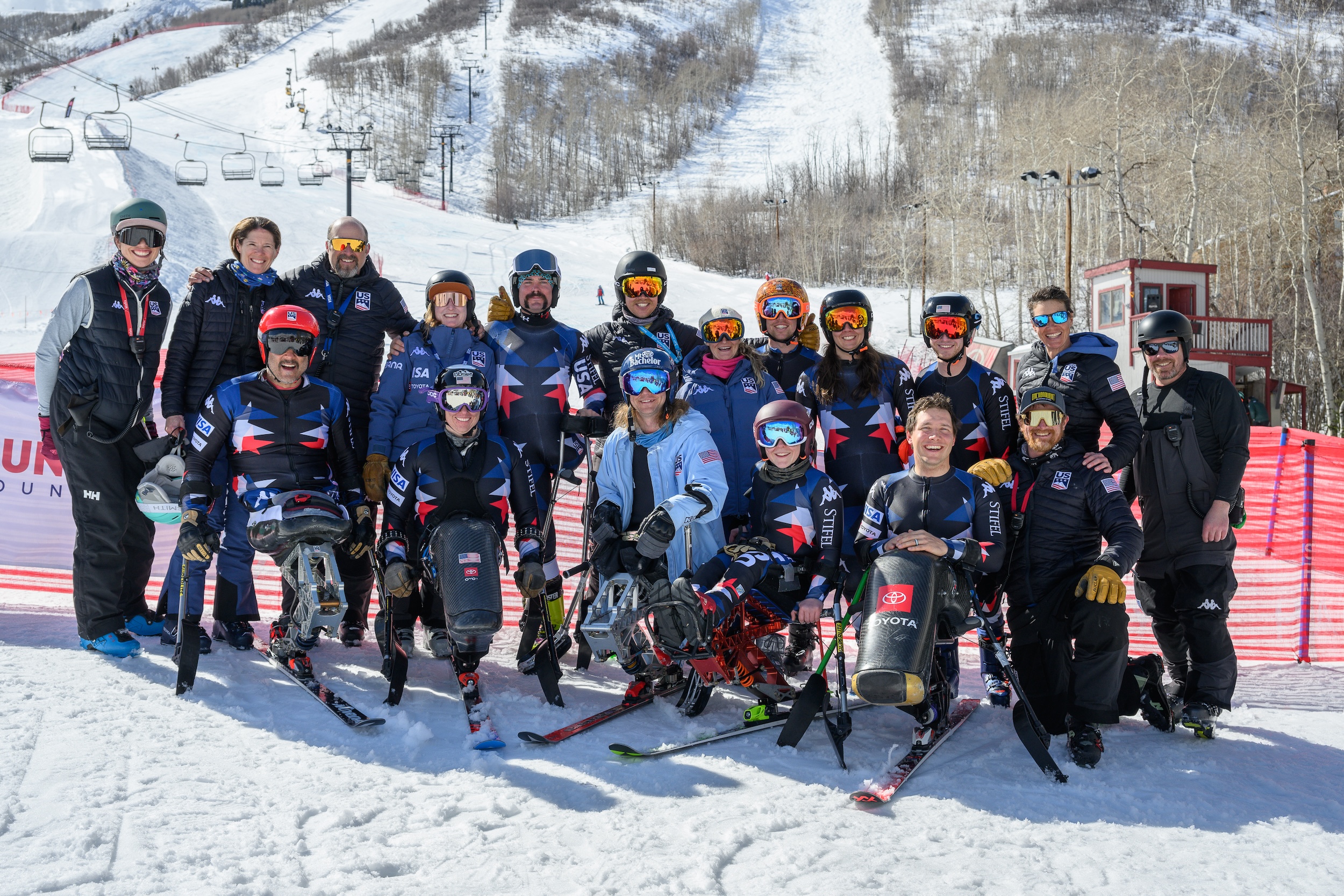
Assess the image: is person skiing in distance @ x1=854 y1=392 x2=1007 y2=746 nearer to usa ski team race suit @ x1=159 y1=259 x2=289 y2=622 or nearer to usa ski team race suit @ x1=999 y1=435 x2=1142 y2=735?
Answer: usa ski team race suit @ x1=999 y1=435 x2=1142 y2=735

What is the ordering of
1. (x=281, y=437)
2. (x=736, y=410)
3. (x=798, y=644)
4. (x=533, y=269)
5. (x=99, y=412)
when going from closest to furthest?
(x=281, y=437), (x=99, y=412), (x=798, y=644), (x=736, y=410), (x=533, y=269)

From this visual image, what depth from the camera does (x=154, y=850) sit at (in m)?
2.61

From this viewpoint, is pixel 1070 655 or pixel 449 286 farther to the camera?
pixel 449 286

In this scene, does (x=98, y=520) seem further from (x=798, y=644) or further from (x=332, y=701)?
(x=798, y=644)

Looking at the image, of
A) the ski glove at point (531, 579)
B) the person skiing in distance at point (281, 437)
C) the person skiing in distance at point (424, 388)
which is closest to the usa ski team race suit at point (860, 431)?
the ski glove at point (531, 579)

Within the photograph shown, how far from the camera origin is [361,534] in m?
4.38

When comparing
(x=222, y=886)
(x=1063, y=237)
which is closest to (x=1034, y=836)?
(x=222, y=886)

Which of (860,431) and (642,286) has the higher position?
(642,286)

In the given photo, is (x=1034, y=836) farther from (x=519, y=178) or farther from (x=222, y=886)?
(x=519, y=178)

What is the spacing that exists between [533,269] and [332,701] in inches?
94.7

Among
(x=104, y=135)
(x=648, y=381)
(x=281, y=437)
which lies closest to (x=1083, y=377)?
(x=648, y=381)

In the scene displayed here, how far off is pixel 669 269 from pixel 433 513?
42469 mm

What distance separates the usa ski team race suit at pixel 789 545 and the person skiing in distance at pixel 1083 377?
3.69 feet

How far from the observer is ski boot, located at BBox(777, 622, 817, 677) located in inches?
182
